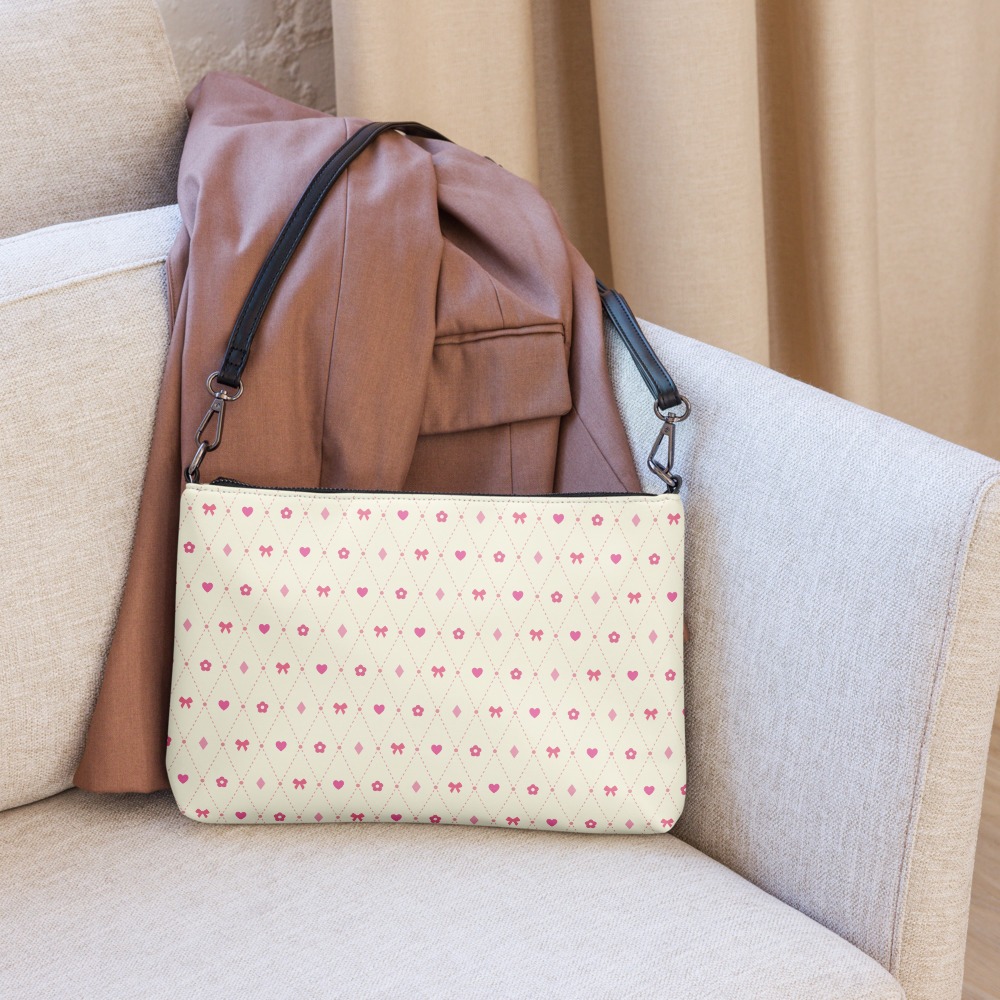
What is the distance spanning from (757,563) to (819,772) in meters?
0.14

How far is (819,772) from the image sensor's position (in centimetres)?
74

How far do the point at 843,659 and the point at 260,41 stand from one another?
982mm

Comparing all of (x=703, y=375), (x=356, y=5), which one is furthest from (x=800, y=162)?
(x=703, y=375)

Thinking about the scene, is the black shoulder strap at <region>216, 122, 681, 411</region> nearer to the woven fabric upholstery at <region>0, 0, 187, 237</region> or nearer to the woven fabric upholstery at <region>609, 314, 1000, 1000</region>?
the woven fabric upholstery at <region>609, 314, 1000, 1000</region>

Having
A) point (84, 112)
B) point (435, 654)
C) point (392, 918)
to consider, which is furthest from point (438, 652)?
point (84, 112)

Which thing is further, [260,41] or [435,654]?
[260,41]

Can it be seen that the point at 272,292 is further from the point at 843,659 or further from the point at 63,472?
the point at 843,659

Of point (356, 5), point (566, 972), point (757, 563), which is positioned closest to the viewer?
point (566, 972)

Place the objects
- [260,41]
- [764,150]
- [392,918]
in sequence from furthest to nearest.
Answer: [764,150], [260,41], [392,918]

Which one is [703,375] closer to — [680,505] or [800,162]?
[680,505]

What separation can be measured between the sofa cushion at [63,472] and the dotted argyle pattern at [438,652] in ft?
0.28

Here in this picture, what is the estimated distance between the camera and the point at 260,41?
1326 millimetres

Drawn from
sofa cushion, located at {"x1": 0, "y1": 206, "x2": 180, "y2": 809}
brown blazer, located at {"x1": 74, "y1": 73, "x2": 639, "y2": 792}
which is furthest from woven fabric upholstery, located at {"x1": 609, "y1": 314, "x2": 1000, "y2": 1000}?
sofa cushion, located at {"x1": 0, "y1": 206, "x2": 180, "y2": 809}

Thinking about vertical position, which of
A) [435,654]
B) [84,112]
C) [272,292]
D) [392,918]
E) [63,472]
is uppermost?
[84,112]
